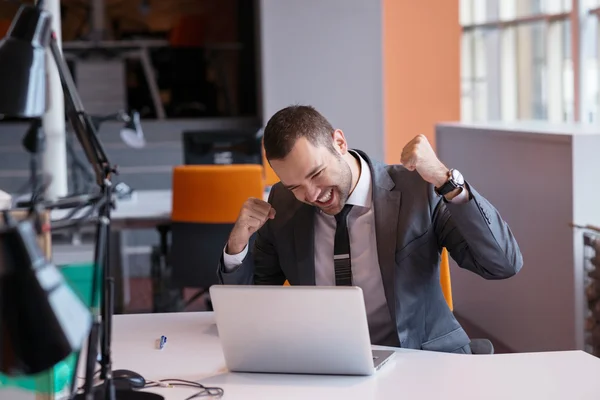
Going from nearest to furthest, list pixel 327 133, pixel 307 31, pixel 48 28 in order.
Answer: pixel 48 28 < pixel 327 133 < pixel 307 31

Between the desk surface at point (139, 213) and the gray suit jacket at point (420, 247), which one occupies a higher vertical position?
the gray suit jacket at point (420, 247)

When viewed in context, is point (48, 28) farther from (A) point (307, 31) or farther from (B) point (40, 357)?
(A) point (307, 31)

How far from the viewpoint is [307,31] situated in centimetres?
792

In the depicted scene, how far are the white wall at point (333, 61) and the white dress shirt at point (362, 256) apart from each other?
5.39 meters

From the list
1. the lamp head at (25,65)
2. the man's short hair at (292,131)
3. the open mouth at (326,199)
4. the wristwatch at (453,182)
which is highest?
the lamp head at (25,65)

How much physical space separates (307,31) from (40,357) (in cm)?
702

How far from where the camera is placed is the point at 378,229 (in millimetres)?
2477

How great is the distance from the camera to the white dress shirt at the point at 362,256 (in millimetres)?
2490

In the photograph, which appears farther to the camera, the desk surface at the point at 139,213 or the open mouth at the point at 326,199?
the desk surface at the point at 139,213

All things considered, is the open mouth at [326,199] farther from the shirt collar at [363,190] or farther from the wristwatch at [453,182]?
the wristwatch at [453,182]

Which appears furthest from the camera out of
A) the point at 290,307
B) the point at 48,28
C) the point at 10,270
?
the point at 290,307

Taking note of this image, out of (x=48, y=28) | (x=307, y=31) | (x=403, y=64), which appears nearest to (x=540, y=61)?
(x=403, y=64)

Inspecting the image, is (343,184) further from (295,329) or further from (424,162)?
(295,329)

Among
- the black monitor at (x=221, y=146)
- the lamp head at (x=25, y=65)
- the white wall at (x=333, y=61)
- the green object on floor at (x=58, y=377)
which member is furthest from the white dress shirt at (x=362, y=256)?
the white wall at (x=333, y=61)
